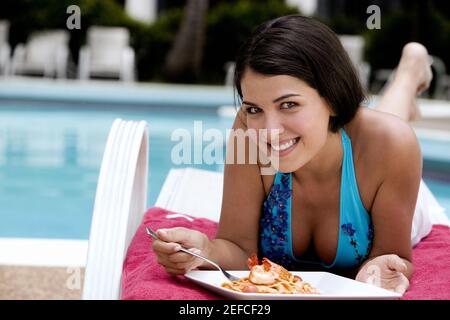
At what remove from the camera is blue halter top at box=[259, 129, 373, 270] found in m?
2.23

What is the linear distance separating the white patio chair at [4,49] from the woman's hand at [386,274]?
43.1ft

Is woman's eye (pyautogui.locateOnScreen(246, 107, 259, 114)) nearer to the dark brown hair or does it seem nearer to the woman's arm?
the dark brown hair

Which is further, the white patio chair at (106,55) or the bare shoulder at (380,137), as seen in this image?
the white patio chair at (106,55)

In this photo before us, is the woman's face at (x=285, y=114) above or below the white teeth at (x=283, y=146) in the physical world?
above

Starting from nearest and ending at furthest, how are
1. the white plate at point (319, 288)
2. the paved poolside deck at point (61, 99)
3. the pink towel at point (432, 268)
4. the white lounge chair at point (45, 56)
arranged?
1. the white plate at point (319, 288)
2. the pink towel at point (432, 268)
3. the paved poolside deck at point (61, 99)
4. the white lounge chair at point (45, 56)

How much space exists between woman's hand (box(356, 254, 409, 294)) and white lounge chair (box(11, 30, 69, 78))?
1342cm

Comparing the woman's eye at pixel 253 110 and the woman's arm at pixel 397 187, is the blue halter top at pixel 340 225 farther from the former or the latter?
the woman's eye at pixel 253 110

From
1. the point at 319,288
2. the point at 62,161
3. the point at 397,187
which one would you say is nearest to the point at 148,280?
the point at 319,288

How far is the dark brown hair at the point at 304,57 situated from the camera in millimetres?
1903

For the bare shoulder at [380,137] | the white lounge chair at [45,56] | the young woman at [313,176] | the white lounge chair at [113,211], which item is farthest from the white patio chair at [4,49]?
the bare shoulder at [380,137]

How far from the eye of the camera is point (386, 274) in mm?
2039

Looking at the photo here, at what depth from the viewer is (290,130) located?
190 centimetres
